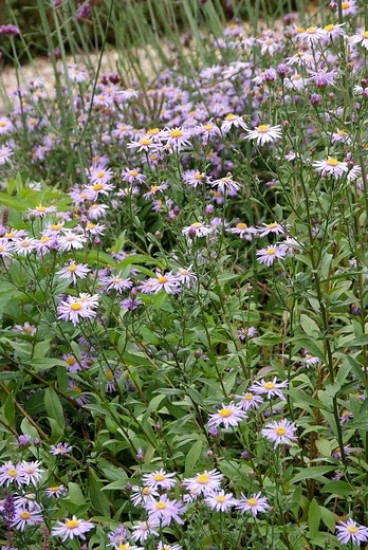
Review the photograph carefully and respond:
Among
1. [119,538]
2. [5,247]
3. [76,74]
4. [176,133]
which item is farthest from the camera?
[76,74]

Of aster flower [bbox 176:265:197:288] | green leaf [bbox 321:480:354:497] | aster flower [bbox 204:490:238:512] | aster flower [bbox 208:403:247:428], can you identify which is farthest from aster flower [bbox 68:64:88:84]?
aster flower [bbox 204:490:238:512]

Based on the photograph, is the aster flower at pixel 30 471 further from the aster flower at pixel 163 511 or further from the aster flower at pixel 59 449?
the aster flower at pixel 163 511

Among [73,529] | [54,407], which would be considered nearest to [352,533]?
[73,529]

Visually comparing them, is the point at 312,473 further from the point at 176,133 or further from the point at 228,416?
the point at 176,133

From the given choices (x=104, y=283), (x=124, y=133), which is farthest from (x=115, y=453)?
(x=124, y=133)

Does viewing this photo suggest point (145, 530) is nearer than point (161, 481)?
Yes

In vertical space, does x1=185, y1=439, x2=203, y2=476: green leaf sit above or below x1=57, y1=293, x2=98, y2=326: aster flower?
below

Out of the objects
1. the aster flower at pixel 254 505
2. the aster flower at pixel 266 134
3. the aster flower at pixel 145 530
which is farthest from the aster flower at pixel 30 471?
the aster flower at pixel 266 134

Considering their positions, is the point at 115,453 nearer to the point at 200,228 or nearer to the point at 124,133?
the point at 200,228

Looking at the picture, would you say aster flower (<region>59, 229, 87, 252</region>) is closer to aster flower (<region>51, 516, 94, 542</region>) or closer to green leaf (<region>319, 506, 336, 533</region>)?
aster flower (<region>51, 516, 94, 542</region>)

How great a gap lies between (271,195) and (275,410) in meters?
1.37

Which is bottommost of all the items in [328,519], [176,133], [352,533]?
[328,519]

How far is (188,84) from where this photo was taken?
12.9ft

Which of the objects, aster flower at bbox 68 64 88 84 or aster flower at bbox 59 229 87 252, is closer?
aster flower at bbox 59 229 87 252
